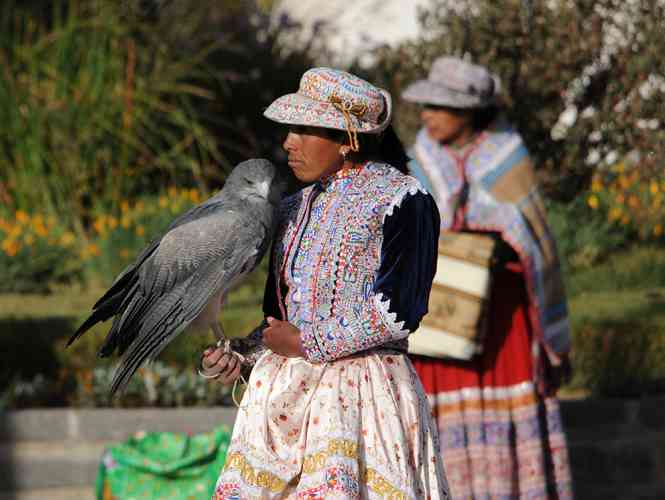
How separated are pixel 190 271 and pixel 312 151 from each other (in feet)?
1.50

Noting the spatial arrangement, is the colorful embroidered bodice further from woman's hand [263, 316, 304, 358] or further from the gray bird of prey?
the gray bird of prey

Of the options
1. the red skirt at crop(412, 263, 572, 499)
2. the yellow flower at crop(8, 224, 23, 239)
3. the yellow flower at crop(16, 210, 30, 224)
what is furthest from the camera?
the yellow flower at crop(16, 210, 30, 224)

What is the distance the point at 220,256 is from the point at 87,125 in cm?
678

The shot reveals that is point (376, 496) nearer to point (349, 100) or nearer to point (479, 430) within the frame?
point (349, 100)

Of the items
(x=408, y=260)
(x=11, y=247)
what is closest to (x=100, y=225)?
(x=11, y=247)

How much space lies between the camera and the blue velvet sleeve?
141 inches

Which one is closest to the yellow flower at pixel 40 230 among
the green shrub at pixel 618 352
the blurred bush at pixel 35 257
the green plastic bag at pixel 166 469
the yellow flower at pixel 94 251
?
the blurred bush at pixel 35 257

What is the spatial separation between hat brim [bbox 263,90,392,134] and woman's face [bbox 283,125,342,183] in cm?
5

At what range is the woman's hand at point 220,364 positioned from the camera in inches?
150

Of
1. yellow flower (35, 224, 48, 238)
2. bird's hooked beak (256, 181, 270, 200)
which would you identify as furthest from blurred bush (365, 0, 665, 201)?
bird's hooked beak (256, 181, 270, 200)

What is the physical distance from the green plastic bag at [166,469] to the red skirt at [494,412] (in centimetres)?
87

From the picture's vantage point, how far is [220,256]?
362cm

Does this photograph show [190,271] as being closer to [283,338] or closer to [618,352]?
[283,338]

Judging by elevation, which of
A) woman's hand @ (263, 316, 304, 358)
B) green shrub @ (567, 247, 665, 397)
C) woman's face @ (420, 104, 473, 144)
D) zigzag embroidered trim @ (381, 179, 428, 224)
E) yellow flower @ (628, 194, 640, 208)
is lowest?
green shrub @ (567, 247, 665, 397)
